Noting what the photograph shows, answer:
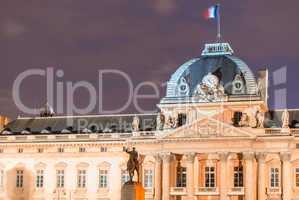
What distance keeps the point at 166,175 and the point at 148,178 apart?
14.8ft

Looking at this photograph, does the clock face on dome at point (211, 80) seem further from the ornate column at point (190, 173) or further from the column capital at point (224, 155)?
the ornate column at point (190, 173)

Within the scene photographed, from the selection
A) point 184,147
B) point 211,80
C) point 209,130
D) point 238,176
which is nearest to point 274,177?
point 238,176

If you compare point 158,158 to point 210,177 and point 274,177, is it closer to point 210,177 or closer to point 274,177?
point 210,177

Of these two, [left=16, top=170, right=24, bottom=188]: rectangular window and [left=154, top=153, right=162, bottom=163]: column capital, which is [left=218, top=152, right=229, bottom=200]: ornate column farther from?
[left=16, top=170, right=24, bottom=188]: rectangular window

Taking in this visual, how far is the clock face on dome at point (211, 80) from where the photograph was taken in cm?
10331

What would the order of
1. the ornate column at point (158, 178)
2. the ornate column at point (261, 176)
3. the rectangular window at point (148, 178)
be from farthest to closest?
the rectangular window at point (148, 178)
the ornate column at point (158, 178)
the ornate column at point (261, 176)

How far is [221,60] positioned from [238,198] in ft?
59.1

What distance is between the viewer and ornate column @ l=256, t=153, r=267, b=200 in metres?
99.6

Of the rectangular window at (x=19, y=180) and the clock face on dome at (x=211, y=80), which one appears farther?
the rectangular window at (x=19, y=180)

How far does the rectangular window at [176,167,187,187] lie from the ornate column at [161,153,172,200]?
1.99m

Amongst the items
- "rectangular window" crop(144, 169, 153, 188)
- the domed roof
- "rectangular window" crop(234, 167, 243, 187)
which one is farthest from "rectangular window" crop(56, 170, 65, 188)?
"rectangular window" crop(234, 167, 243, 187)

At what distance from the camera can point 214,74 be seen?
345ft

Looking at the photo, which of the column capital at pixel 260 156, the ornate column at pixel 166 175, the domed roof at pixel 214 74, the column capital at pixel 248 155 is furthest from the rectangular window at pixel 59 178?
the column capital at pixel 260 156

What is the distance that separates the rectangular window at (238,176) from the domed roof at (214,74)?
31.1 ft
